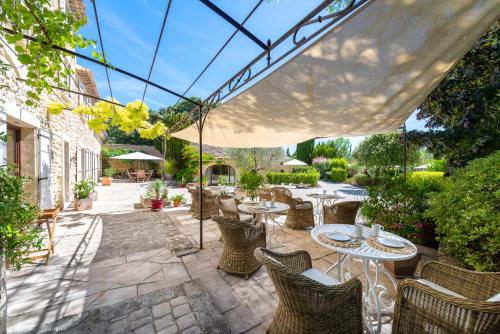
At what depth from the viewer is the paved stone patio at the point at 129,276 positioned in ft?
7.18

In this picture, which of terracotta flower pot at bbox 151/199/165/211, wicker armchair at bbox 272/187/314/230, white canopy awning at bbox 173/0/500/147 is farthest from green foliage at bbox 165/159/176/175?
white canopy awning at bbox 173/0/500/147

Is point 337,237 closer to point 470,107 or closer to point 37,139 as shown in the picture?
point 470,107

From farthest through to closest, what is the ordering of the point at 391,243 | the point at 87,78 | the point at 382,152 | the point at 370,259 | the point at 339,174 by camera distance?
the point at 339,174 < the point at 382,152 < the point at 87,78 < the point at 391,243 < the point at 370,259

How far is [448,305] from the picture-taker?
1287mm

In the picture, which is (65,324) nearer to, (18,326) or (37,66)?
(18,326)

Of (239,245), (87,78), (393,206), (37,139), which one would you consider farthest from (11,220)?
(87,78)

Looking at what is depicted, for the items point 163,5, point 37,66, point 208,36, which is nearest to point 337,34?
point 208,36

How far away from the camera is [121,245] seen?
157 inches

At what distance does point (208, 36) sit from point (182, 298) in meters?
3.10

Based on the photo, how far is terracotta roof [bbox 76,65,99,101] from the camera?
8.02 metres

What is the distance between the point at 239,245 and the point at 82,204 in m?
6.43

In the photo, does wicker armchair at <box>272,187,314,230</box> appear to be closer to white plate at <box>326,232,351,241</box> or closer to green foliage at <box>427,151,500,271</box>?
green foliage at <box>427,151,500,271</box>

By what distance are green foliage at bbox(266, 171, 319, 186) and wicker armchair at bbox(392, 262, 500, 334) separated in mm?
15620

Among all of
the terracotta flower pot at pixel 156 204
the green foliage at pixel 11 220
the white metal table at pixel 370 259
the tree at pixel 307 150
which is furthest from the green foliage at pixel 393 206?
the tree at pixel 307 150
